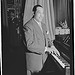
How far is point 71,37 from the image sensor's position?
81.0 inches

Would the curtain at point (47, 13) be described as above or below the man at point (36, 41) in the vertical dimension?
above

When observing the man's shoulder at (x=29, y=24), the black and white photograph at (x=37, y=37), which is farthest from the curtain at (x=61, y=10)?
the man's shoulder at (x=29, y=24)

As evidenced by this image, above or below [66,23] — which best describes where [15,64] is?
below

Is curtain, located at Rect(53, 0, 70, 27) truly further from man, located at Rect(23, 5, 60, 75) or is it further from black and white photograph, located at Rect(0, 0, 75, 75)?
man, located at Rect(23, 5, 60, 75)

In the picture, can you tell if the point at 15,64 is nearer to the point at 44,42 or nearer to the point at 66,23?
the point at 44,42

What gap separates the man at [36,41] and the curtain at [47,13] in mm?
33

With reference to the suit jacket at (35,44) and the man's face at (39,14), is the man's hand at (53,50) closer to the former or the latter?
the suit jacket at (35,44)

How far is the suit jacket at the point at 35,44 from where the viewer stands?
197cm

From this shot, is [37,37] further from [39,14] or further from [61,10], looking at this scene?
[61,10]

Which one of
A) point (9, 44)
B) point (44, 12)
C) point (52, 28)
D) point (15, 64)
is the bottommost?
point (15, 64)

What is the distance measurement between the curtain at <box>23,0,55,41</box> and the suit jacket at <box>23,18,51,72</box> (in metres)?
0.04

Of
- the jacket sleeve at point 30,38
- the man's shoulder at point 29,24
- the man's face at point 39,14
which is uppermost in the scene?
the man's face at point 39,14

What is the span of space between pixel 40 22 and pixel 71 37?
1.08 feet

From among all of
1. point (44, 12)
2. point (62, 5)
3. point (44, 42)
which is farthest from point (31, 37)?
point (62, 5)
